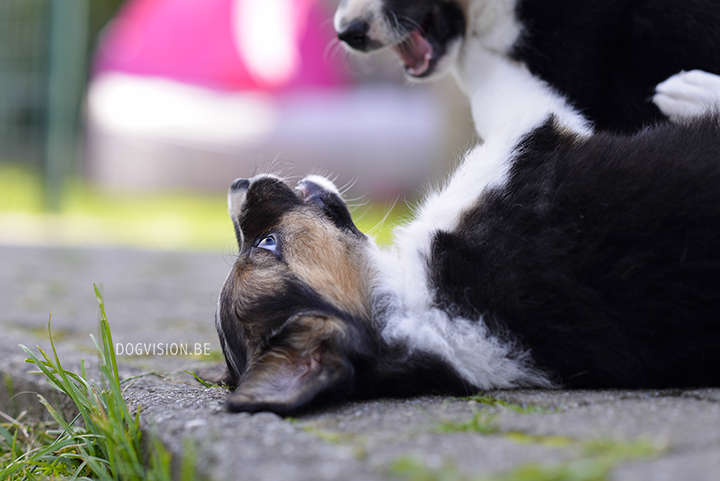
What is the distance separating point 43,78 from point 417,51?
7.68 metres

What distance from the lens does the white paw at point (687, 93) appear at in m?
2.66

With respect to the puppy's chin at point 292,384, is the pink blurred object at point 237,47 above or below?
below

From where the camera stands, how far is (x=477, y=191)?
254cm

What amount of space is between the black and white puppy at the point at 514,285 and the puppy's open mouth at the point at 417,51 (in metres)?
0.91

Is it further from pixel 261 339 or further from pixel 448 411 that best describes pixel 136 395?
pixel 448 411

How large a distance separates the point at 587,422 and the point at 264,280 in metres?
1.14

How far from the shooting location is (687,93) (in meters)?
2.72

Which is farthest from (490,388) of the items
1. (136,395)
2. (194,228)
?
(194,228)

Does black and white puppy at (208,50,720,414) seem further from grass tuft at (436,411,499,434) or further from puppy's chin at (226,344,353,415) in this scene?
grass tuft at (436,411,499,434)

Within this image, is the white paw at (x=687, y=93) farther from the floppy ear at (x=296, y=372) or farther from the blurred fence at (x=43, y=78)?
the blurred fence at (x=43, y=78)

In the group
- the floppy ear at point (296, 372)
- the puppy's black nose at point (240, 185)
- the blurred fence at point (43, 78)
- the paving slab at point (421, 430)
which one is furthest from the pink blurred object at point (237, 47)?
the floppy ear at point (296, 372)

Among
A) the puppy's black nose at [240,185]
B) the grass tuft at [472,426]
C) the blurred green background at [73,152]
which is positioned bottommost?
the blurred green background at [73,152]

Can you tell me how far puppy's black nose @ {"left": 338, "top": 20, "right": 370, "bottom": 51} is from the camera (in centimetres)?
334

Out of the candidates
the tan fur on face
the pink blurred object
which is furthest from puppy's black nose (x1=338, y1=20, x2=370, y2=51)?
the pink blurred object
